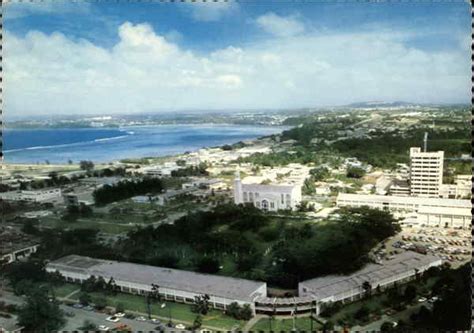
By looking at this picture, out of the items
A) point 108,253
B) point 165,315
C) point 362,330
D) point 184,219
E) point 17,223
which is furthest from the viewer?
point 17,223

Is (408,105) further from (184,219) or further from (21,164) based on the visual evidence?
(21,164)

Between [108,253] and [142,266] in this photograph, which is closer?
[142,266]

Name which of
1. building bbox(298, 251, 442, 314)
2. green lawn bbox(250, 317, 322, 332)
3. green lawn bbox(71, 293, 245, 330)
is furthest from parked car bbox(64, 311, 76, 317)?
building bbox(298, 251, 442, 314)

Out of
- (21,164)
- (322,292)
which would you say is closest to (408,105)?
(322,292)

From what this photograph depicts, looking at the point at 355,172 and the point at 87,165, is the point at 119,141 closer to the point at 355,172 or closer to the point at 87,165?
the point at 87,165

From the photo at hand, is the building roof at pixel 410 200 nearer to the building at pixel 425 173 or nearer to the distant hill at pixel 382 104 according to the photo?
the building at pixel 425 173

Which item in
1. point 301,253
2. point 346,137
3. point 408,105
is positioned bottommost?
point 301,253

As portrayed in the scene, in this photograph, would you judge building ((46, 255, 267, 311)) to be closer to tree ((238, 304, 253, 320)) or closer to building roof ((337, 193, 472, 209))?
tree ((238, 304, 253, 320))
